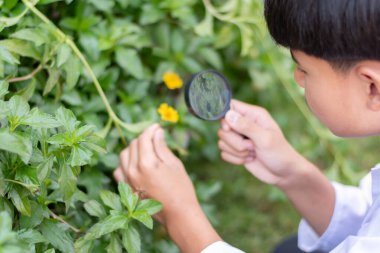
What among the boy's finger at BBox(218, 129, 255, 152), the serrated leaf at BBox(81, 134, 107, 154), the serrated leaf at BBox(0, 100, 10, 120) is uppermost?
the serrated leaf at BBox(0, 100, 10, 120)

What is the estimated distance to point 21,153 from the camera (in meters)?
1.09

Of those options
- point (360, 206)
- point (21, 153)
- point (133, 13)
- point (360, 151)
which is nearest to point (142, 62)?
point (133, 13)

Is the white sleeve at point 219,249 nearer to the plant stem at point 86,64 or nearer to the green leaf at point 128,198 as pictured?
the green leaf at point 128,198

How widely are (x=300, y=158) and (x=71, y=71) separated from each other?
612 millimetres

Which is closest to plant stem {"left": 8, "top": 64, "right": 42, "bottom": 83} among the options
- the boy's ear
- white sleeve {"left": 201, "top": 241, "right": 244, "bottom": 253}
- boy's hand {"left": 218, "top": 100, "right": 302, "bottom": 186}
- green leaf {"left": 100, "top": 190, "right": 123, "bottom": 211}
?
green leaf {"left": 100, "top": 190, "right": 123, "bottom": 211}

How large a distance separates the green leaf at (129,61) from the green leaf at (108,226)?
0.54 meters

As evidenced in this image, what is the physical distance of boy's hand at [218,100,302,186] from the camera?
1.59 metres

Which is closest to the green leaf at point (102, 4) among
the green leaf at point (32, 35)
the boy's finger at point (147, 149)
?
the green leaf at point (32, 35)

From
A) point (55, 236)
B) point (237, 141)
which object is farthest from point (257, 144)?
point (55, 236)

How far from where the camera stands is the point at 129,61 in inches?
69.9

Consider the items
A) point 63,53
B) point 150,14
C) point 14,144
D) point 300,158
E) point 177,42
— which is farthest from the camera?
point 177,42

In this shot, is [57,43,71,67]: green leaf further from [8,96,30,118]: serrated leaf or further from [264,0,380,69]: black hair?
[264,0,380,69]: black hair

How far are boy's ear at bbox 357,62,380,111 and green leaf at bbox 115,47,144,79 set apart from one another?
727 millimetres

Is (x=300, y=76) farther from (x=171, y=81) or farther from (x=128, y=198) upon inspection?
(x=171, y=81)
